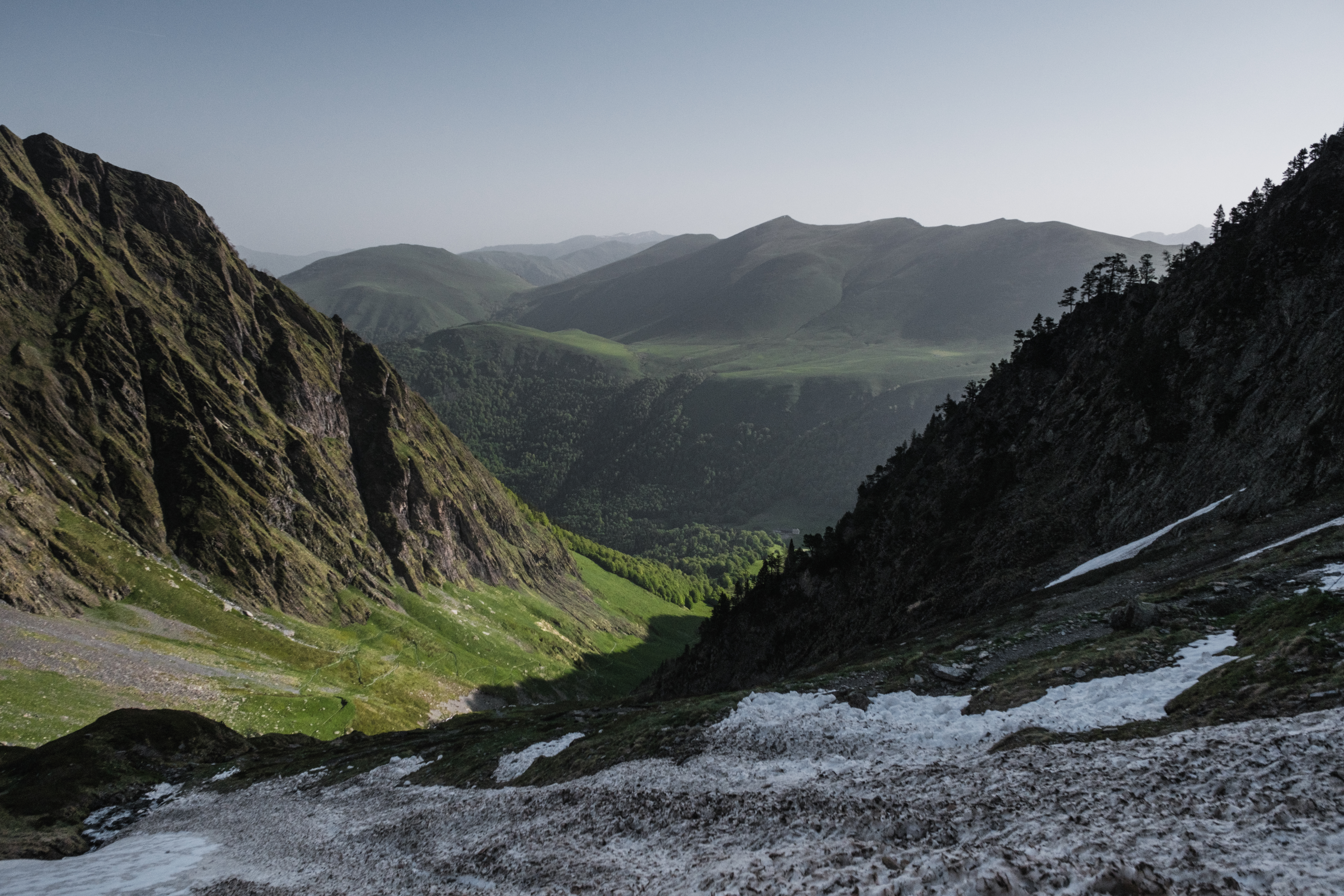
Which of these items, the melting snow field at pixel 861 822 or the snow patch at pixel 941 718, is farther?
the snow patch at pixel 941 718

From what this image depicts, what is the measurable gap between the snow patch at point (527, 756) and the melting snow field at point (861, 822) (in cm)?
221

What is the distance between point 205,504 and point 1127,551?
133 meters

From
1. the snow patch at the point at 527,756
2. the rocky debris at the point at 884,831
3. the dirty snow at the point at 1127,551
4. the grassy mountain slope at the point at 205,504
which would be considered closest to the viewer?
the rocky debris at the point at 884,831

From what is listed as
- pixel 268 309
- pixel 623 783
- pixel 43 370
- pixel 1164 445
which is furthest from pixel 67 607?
pixel 1164 445

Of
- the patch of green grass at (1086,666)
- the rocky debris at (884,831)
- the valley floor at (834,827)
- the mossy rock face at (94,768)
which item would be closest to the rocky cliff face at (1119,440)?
the patch of green grass at (1086,666)

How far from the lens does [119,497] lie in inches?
4188

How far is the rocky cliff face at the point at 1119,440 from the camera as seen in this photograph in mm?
43344

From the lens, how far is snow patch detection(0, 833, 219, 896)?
29.1m

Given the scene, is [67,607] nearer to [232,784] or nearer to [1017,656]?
[232,784]

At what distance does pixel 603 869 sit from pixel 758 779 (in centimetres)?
671

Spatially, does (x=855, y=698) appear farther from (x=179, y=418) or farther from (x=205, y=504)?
(x=179, y=418)

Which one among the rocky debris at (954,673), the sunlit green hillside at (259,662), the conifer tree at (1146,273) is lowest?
the sunlit green hillside at (259,662)

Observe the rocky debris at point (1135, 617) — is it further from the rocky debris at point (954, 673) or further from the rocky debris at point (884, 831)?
the rocky debris at point (884, 831)

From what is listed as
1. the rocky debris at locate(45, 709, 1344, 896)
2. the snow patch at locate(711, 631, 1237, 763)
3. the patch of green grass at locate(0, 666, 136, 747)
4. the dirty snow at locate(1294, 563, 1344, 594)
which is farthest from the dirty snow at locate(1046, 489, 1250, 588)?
the patch of green grass at locate(0, 666, 136, 747)
